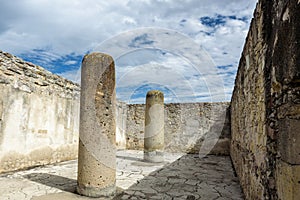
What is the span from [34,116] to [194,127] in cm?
667

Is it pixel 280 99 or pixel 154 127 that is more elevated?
pixel 280 99

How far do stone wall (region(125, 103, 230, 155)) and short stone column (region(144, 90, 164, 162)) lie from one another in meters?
2.85

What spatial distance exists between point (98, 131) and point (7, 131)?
280 centimetres

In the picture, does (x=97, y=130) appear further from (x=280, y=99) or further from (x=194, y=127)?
(x=194, y=127)

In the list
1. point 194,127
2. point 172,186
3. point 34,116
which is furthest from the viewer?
point 194,127

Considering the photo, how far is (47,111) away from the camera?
6344mm

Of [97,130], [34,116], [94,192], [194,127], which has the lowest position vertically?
[94,192]

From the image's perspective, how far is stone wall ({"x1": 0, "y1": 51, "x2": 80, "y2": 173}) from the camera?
507cm

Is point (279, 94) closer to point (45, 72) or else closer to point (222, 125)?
point (45, 72)

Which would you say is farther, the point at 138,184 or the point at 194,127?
the point at 194,127

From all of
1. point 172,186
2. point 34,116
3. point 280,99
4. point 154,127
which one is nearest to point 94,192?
point 172,186

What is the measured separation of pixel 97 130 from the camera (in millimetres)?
3623

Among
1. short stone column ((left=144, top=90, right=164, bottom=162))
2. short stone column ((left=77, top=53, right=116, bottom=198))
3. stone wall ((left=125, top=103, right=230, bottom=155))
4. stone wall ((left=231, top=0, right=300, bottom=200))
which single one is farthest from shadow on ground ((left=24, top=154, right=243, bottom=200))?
stone wall ((left=125, top=103, right=230, bottom=155))

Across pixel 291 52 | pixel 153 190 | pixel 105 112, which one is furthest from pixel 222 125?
pixel 291 52
